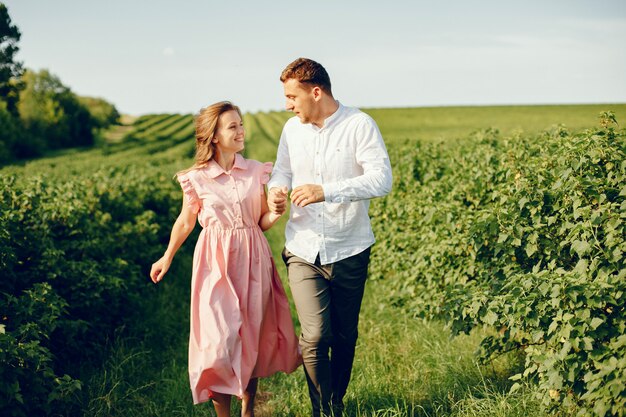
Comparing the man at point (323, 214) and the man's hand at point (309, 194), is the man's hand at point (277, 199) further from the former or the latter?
the man's hand at point (309, 194)

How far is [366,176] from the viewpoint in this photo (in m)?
3.47

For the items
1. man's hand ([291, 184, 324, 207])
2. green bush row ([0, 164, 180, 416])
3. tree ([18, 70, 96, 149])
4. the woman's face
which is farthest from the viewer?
tree ([18, 70, 96, 149])

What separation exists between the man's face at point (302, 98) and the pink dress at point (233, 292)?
0.54 metres

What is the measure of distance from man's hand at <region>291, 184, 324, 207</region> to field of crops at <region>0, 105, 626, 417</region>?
1170mm

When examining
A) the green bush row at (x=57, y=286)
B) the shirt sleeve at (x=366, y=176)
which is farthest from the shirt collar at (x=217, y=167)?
the green bush row at (x=57, y=286)

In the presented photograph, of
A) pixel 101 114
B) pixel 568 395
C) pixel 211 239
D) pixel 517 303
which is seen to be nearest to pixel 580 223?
pixel 517 303

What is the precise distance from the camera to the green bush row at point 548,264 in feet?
9.75

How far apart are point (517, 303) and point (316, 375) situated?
1312mm

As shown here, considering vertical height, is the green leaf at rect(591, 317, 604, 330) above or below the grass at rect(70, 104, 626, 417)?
above

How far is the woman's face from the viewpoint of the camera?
3.82 meters

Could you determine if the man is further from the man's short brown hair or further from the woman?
the woman

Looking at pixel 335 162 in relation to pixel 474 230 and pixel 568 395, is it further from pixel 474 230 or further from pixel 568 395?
pixel 568 395

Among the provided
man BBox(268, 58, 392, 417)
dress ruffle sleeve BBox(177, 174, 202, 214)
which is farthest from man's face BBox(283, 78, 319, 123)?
dress ruffle sleeve BBox(177, 174, 202, 214)

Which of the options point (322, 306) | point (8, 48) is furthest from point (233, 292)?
point (8, 48)
